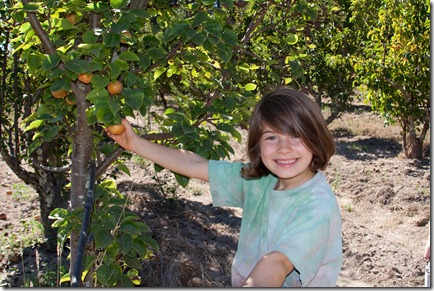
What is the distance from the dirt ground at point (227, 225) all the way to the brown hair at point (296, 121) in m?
2.64

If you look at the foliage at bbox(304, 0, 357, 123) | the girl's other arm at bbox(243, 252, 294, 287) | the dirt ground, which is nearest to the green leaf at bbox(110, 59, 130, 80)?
the girl's other arm at bbox(243, 252, 294, 287)

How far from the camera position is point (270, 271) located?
139 centimetres

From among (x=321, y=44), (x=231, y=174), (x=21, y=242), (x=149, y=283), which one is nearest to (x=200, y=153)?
(x=231, y=174)

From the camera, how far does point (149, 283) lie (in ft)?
13.6

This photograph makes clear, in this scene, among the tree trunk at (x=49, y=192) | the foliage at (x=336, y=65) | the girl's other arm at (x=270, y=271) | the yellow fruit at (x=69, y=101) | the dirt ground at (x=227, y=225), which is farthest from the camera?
the foliage at (x=336, y=65)

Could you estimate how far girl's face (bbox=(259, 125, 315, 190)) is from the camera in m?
1.64

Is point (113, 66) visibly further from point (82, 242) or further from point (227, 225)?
point (227, 225)

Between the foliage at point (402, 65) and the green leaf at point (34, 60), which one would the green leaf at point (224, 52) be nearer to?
the green leaf at point (34, 60)

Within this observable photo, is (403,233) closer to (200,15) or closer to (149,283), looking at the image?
(149,283)

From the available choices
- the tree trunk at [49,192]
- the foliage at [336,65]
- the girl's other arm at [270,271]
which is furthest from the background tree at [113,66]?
the foliage at [336,65]

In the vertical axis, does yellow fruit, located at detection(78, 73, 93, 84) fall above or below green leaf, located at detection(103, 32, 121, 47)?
below

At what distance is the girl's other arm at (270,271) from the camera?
1.38 m

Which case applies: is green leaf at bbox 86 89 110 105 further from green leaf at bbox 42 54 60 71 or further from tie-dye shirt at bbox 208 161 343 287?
tie-dye shirt at bbox 208 161 343 287

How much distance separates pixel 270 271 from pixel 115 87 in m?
0.94
